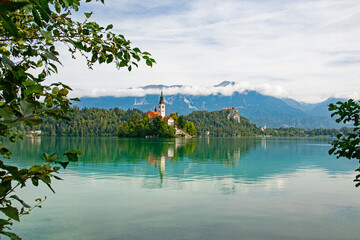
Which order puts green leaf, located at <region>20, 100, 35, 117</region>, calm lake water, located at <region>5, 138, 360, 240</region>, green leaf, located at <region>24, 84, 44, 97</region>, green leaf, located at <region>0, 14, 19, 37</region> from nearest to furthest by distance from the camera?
green leaf, located at <region>0, 14, 19, 37</region> → green leaf, located at <region>20, 100, 35, 117</region> → green leaf, located at <region>24, 84, 44, 97</region> → calm lake water, located at <region>5, 138, 360, 240</region>

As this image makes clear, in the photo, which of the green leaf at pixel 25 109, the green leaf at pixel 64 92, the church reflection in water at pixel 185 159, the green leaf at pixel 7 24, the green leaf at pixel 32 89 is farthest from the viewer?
the church reflection in water at pixel 185 159

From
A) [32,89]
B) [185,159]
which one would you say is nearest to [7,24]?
[32,89]

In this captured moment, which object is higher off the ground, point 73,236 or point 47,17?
point 47,17

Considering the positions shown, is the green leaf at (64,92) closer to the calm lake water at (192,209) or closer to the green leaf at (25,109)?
the green leaf at (25,109)

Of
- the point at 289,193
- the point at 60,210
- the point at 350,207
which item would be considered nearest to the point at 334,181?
the point at 289,193

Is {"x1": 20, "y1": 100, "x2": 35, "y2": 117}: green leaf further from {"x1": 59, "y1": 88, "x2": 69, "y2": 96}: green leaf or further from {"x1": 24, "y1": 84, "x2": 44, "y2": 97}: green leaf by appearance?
{"x1": 59, "y1": 88, "x2": 69, "y2": 96}: green leaf

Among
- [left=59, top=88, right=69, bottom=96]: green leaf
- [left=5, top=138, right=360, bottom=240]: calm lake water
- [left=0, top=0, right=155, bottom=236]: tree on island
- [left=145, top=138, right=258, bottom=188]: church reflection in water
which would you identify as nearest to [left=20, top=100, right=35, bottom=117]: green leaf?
[left=0, top=0, right=155, bottom=236]: tree on island

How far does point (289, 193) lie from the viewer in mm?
20781

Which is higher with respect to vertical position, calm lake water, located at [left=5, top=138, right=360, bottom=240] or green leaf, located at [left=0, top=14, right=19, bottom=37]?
green leaf, located at [left=0, top=14, right=19, bottom=37]

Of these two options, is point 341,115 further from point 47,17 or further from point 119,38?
point 47,17

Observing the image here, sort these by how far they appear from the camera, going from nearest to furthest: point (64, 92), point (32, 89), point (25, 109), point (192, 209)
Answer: point (25, 109), point (32, 89), point (64, 92), point (192, 209)

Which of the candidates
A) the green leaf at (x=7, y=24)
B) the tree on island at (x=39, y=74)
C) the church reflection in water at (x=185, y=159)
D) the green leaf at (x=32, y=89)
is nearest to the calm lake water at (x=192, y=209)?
the church reflection in water at (x=185, y=159)

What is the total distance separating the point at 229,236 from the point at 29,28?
10.6m

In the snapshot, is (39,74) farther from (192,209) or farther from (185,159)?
(185,159)
